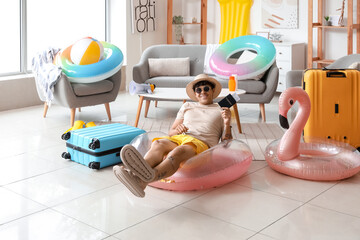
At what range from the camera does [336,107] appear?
13.4 ft

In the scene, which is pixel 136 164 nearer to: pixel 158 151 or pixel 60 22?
pixel 158 151

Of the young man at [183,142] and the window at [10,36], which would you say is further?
the window at [10,36]

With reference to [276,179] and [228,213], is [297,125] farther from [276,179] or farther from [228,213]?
[228,213]

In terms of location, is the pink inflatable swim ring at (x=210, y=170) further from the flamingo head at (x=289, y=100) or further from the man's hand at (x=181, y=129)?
the flamingo head at (x=289, y=100)

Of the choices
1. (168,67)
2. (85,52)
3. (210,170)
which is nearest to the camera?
(210,170)

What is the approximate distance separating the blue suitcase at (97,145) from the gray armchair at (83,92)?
3.92 feet

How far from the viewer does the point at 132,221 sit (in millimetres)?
2854

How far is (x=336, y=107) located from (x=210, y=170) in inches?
54.5

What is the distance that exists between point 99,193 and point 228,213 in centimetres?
91

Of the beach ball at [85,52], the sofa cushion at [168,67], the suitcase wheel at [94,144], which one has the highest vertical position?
the beach ball at [85,52]

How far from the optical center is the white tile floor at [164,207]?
2717 mm

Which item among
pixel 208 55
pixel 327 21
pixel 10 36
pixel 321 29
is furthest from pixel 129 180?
pixel 321 29

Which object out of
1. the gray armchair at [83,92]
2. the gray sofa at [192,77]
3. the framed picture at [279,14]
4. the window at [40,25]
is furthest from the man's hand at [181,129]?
the framed picture at [279,14]

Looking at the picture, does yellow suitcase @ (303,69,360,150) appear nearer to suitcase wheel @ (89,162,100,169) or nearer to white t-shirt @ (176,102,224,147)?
white t-shirt @ (176,102,224,147)
